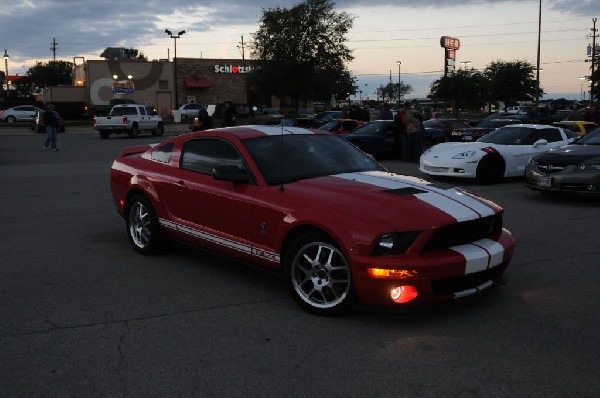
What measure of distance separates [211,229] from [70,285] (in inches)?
53.0

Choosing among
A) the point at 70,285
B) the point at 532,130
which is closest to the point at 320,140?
the point at 70,285

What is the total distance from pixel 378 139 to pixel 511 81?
5117cm

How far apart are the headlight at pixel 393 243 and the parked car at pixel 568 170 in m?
6.76

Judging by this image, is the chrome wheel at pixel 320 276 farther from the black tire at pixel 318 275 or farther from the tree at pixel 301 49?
the tree at pixel 301 49

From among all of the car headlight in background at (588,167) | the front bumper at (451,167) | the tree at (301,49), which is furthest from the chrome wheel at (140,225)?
the tree at (301,49)

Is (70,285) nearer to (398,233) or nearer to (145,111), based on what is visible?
(398,233)

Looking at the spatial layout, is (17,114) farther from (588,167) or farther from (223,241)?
(223,241)

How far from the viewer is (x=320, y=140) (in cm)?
613

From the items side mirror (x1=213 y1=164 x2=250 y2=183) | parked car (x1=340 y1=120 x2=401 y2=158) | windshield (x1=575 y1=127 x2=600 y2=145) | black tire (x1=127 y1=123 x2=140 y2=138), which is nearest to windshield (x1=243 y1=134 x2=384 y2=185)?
side mirror (x1=213 y1=164 x2=250 y2=183)

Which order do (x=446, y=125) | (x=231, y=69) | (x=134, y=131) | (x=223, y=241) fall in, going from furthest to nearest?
(x=231, y=69)
(x=134, y=131)
(x=446, y=125)
(x=223, y=241)

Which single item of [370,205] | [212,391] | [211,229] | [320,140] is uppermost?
[320,140]

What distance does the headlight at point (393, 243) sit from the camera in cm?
442

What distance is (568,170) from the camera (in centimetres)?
1023

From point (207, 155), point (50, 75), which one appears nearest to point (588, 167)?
point (207, 155)
